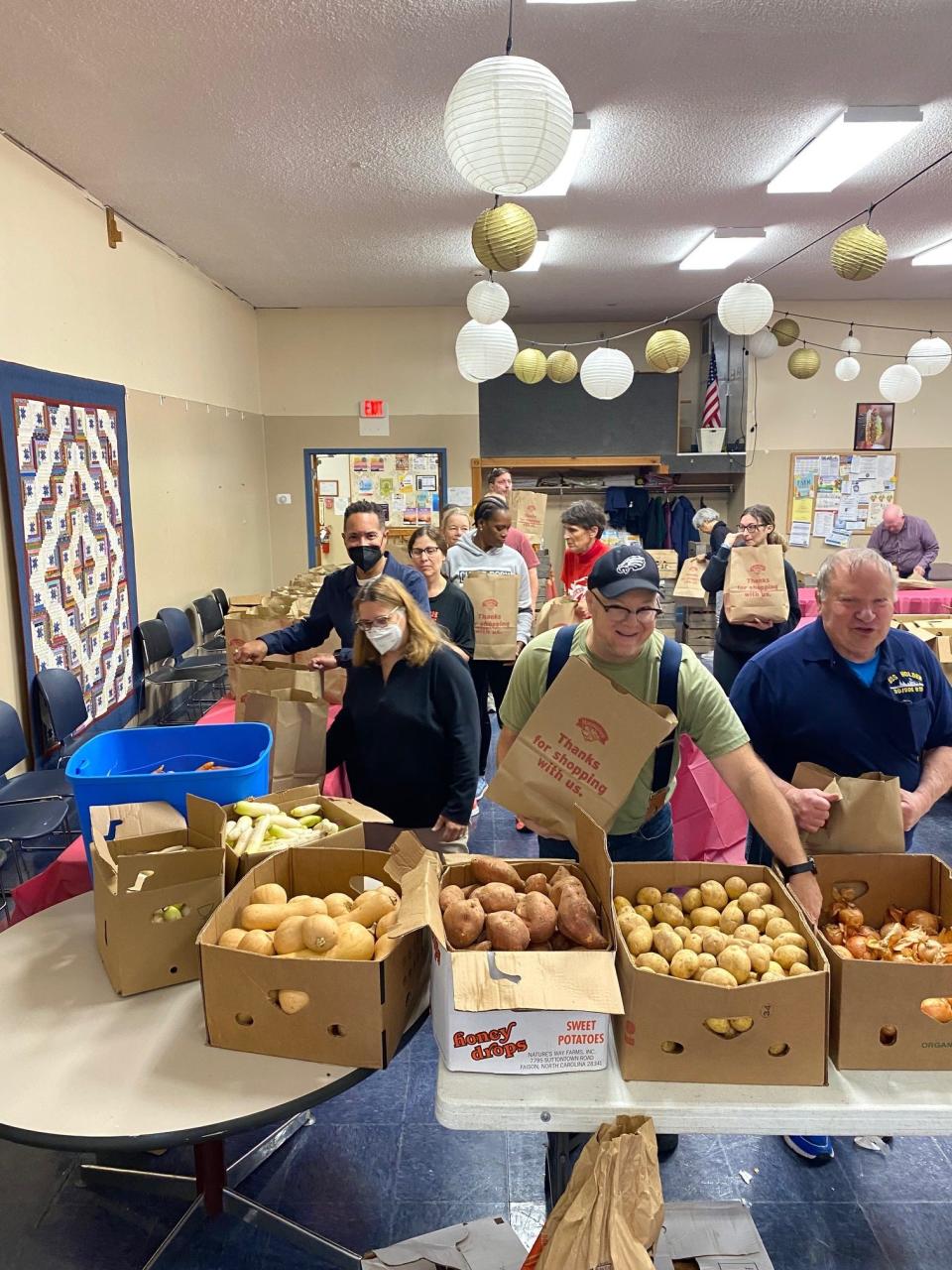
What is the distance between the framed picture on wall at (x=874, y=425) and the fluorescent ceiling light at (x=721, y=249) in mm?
3138

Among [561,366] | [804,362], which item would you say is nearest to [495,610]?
[561,366]

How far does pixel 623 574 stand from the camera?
1866 mm

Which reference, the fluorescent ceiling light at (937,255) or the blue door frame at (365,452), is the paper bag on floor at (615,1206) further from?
the blue door frame at (365,452)

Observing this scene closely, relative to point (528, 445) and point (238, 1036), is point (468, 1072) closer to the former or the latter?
point (238, 1036)

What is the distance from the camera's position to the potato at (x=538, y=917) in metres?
1.44

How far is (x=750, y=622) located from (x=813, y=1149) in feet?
9.26

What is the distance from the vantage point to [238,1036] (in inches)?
57.0

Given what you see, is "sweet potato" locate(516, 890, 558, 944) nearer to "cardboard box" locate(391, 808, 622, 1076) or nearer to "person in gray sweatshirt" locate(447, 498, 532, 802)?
"cardboard box" locate(391, 808, 622, 1076)

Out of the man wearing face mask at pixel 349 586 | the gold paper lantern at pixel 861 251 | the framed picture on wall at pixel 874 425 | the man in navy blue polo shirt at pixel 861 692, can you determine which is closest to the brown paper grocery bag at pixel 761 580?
the gold paper lantern at pixel 861 251

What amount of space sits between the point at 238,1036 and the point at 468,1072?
1.35 feet

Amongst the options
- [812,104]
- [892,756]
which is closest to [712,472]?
[812,104]

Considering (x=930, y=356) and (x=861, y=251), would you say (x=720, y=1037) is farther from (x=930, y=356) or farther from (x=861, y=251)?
(x=930, y=356)

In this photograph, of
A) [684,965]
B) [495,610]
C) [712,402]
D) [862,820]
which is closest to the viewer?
[684,965]

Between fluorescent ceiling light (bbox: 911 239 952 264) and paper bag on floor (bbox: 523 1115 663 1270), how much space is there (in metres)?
7.41
